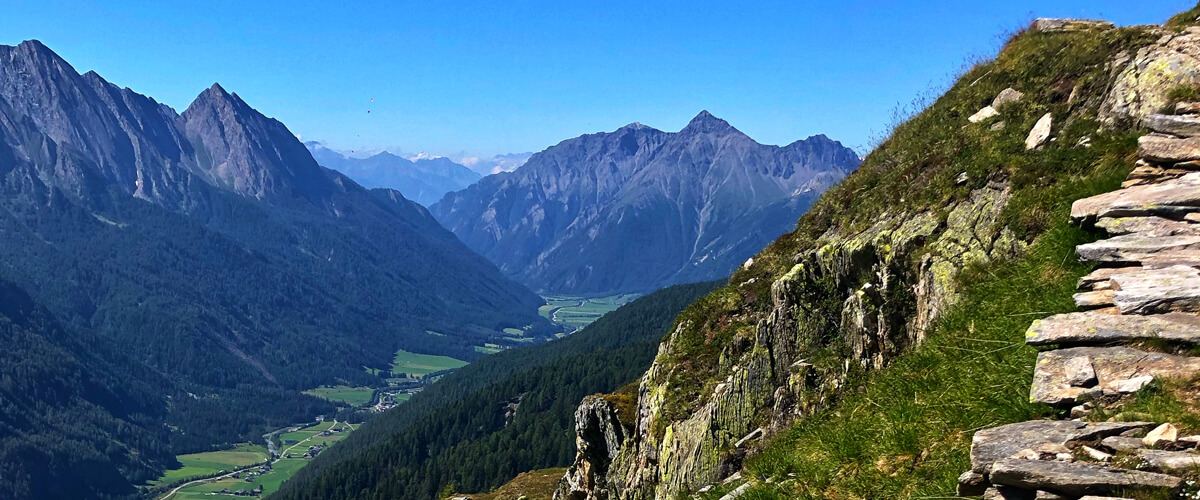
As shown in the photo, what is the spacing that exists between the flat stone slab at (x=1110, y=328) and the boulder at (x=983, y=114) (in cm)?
1543

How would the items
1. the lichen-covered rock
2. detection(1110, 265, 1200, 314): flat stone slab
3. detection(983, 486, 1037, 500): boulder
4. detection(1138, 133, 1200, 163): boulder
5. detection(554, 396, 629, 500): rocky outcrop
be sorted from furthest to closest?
detection(554, 396, 629, 500): rocky outcrop → the lichen-covered rock → detection(1138, 133, 1200, 163): boulder → detection(1110, 265, 1200, 314): flat stone slab → detection(983, 486, 1037, 500): boulder

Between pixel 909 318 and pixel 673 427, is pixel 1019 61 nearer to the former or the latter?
pixel 909 318

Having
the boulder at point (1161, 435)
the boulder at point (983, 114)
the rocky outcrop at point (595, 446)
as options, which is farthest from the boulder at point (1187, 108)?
the rocky outcrop at point (595, 446)

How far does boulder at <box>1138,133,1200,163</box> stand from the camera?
13422 mm

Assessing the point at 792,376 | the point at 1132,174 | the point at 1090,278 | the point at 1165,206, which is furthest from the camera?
the point at 792,376

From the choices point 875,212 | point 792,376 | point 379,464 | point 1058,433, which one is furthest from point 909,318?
point 379,464

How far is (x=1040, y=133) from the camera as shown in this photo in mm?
19391

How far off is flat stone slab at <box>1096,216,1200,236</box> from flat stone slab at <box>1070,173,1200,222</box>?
172mm

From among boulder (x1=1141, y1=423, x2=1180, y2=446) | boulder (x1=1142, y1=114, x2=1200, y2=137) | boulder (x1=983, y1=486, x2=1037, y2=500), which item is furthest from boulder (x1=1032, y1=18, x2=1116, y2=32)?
boulder (x1=983, y1=486, x2=1037, y2=500)

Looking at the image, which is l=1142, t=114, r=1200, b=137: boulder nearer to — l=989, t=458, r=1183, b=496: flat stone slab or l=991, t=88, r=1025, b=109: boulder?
l=991, t=88, r=1025, b=109: boulder

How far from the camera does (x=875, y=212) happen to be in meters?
23.3

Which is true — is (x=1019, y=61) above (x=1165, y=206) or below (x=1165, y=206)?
above

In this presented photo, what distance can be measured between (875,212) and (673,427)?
998cm

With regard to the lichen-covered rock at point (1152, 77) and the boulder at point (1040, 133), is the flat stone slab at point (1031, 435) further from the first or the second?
the boulder at point (1040, 133)
